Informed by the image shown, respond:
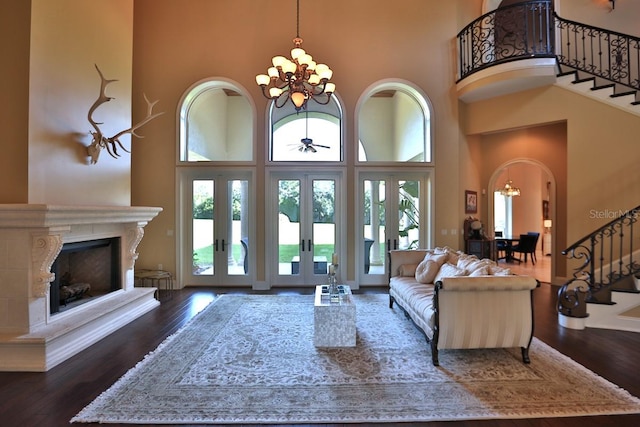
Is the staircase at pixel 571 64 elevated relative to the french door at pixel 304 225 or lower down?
elevated

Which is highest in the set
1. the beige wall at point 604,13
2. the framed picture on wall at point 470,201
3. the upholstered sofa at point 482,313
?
the beige wall at point 604,13

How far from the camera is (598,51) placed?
6.42 metres

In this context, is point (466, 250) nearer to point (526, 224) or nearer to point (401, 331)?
point (401, 331)

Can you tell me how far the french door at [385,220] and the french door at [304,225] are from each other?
682mm

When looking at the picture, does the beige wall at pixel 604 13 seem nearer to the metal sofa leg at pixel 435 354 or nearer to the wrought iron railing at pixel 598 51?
the wrought iron railing at pixel 598 51

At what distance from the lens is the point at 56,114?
355 cm

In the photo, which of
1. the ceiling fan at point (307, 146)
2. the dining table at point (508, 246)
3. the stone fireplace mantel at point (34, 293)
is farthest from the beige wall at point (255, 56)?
the dining table at point (508, 246)

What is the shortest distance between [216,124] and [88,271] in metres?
3.68

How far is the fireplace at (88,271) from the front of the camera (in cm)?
413

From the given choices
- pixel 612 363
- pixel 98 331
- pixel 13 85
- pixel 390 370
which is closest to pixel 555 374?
pixel 612 363

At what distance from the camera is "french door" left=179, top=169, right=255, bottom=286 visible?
6527 millimetres

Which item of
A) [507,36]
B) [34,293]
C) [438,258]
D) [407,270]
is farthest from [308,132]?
[34,293]

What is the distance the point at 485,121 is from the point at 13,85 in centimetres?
741

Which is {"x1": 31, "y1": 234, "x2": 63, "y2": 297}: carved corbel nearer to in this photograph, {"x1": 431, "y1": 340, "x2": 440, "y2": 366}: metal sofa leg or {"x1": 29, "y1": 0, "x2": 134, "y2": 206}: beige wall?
{"x1": 29, "y1": 0, "x2": 134, "y2": 206}: beige wall
